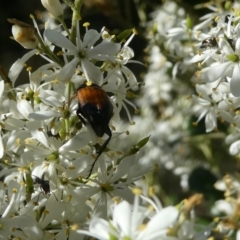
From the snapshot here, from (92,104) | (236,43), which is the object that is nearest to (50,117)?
(92,104)

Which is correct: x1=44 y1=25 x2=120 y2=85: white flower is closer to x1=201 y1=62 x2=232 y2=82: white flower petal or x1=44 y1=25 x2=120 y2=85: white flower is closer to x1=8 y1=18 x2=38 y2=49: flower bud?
x1=8 y1=18 x2=38 y2=49: flower bud

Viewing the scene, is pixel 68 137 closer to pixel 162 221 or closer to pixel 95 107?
pixel 95 107

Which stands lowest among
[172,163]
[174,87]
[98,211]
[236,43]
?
[172,163]

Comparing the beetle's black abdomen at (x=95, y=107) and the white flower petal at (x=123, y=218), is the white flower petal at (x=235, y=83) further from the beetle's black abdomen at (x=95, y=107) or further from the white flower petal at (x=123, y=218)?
the white flower petal at (x=123, y=218)

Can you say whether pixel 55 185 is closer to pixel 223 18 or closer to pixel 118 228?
pixel 118 228

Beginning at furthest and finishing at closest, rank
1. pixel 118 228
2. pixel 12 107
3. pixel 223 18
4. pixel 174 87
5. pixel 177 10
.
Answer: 1. pixel 174 87
2. pixel 177 10
3. pixel 223 18
4. pixel 12 107
5. pixel 118 228

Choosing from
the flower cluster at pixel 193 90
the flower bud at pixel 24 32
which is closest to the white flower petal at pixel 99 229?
the flower cluster at pixel 193 90
